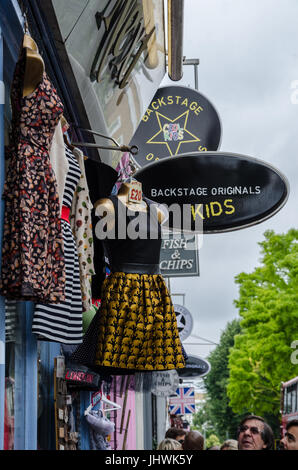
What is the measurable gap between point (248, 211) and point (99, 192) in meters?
1.23

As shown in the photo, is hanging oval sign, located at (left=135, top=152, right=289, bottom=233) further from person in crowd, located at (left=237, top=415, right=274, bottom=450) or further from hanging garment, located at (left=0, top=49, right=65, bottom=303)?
hanging garment, located at (left=0, top=49, right=65, bottom=303)

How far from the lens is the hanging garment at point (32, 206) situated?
2691 millimetres

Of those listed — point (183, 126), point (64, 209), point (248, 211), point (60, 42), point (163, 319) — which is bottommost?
point (163, 319)

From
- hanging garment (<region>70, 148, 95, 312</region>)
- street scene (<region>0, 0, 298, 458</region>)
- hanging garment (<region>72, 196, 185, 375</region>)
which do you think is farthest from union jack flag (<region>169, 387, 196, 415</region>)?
hanging garment (<region>70, 148, 95, 312</region>)

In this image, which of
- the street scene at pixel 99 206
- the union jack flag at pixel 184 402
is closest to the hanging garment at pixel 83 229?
the street scene at pixel 99 206

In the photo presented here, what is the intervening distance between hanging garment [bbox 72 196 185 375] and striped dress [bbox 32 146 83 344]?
0.36m

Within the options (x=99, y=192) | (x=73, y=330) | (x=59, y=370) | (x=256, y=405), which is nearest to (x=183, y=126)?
(x=99, y=192)

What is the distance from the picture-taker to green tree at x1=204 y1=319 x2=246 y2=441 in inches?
1800

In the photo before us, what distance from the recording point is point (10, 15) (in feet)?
11.5

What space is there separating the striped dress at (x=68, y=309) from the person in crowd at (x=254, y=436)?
1.37 m

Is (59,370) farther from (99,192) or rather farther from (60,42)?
(60,42)

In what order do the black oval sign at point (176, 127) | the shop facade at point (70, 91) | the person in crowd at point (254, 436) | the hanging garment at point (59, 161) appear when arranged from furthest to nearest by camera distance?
the black oval sign at point (176, 127) → the person in crowd at point (254, 436) → the shop facade at point (70, 91) → the hanging garment at point (59, 161)

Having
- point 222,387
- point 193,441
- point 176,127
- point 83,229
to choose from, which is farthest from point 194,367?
point 222,387

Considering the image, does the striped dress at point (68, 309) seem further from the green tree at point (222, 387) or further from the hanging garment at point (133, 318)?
the green tree at point (222, 387)
